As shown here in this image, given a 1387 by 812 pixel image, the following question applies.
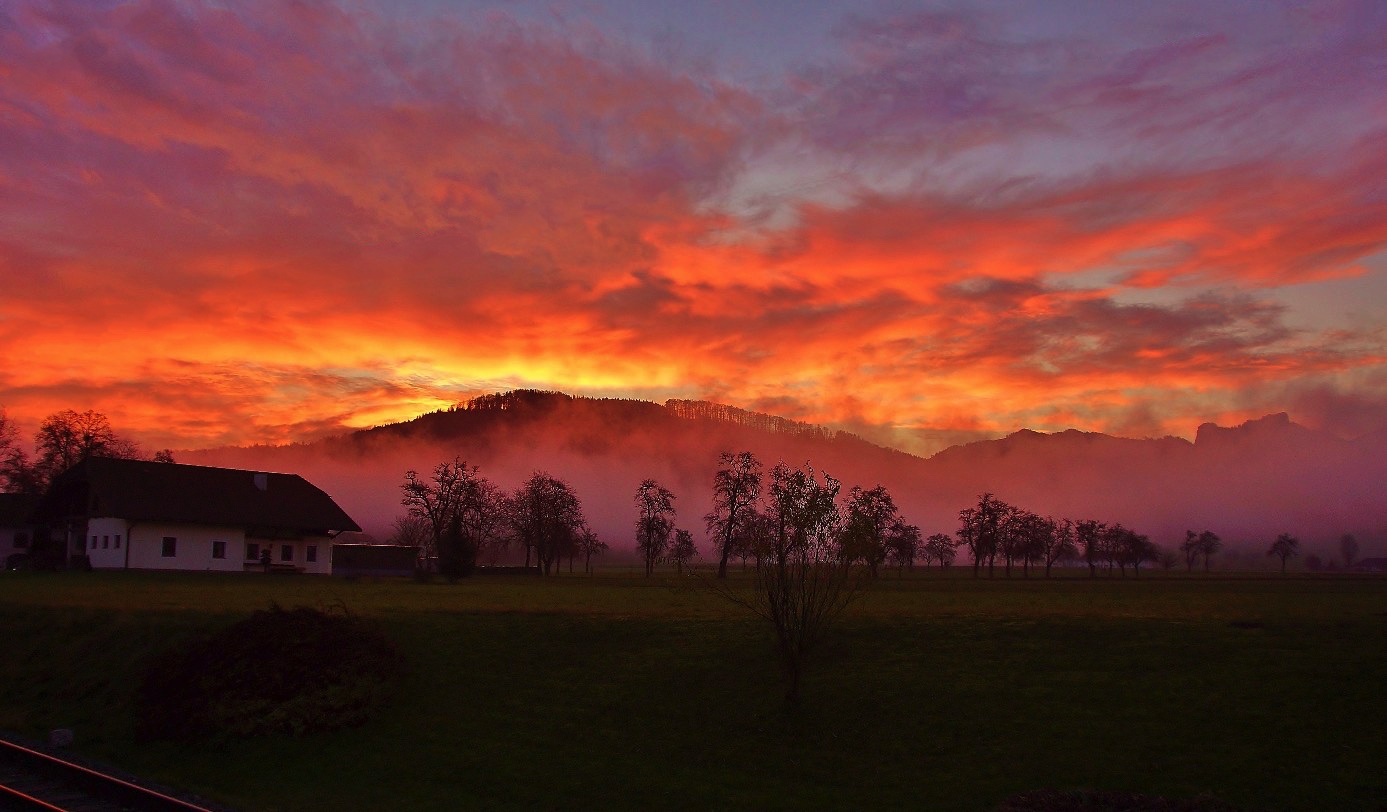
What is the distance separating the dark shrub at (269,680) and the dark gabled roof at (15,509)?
76819 millimetres

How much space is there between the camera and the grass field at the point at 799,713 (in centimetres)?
2061

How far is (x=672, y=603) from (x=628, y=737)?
2190 centimetres

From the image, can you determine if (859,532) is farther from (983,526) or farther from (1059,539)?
(1059,539)

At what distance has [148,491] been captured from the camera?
7525 centimetres

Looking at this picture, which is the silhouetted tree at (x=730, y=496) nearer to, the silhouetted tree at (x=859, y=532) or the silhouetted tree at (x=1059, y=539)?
the silhouetted tree at (x=1059, y=539)

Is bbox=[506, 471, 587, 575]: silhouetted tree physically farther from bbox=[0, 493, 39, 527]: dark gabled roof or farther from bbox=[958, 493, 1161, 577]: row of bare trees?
bbox=[958, 493, 1161, 577]: row of bare trees

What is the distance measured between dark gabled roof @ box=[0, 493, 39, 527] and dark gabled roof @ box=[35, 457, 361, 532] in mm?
9420

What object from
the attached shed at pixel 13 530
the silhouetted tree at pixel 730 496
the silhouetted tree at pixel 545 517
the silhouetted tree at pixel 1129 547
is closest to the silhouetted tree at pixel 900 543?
the silhouetted tree at pixel 730 496

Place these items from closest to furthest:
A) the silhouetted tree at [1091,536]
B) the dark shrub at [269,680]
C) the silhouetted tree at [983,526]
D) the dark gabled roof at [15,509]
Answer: the dark shrub at [269,680], the dark gabled roof at [15,509], the silhouetted tree at [983,526], the silhouetted tree at [1091,536]

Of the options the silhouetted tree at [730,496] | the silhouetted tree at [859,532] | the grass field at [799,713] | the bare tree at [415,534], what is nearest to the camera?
the grass field at [799,713]

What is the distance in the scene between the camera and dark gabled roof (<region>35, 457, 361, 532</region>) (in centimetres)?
7325

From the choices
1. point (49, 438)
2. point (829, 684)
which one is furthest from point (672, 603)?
point (49, 438)

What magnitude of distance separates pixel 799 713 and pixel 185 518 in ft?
213

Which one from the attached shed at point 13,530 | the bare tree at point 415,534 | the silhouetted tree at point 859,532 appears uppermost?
the silhouetted tree at point 859,532
